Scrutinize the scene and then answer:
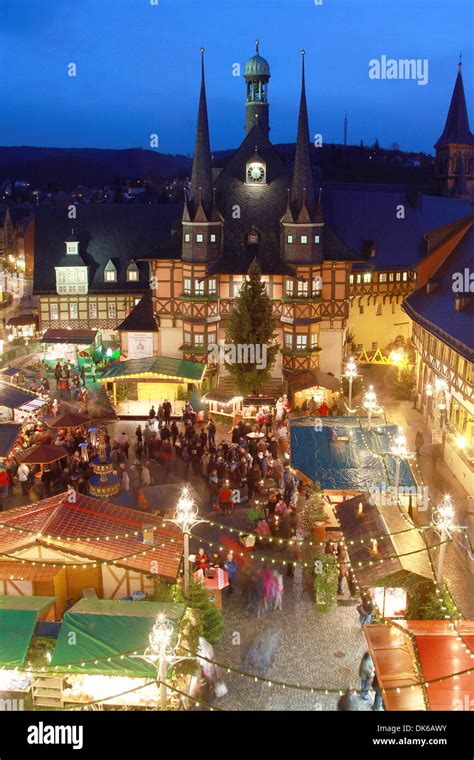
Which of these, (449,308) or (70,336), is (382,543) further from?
(70,336)

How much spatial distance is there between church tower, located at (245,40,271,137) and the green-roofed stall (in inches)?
559

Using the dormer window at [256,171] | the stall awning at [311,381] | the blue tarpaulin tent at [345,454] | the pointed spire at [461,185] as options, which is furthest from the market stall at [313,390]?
the pointed spire at [461,185]

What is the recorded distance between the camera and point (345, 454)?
22.5m

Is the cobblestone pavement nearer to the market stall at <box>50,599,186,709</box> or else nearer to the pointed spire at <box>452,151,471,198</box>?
the market stall at <box>50,599,186,709</box>

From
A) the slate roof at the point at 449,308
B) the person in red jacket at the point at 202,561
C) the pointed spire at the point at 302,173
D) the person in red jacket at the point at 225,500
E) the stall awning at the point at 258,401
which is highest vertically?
the pointed spire at the point at 302,173

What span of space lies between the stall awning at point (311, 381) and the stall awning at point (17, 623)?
18244 mm

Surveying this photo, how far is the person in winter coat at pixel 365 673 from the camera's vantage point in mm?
14102

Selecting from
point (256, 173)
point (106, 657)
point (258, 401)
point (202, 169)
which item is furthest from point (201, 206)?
point (106, 657)

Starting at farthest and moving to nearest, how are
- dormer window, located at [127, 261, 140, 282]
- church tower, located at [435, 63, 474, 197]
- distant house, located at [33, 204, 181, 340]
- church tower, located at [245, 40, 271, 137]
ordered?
church tower, located at [435, 63, 474, 197], dormer window, located at [127, 261, 140, 282], distant house, located at [33, 204, 181, 340], church tower, located at [245, 40, 271, 137]

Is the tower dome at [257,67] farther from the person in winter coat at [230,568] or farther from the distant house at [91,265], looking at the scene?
the person in winter coat at [230,568]

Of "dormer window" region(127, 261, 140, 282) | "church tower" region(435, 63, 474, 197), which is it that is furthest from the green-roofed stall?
"church tower" region(435, 63, 474, 197)

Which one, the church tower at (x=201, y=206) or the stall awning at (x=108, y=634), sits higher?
the church tower at (x=201, y=206)

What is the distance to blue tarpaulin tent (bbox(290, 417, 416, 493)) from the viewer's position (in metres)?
21.0

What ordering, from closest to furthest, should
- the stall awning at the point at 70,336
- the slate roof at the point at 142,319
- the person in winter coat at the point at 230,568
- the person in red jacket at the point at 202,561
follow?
1. the person in red jacket at the point at 202,561
2. the person in winter coat at the point at 230,568
3. the slate roof at the point at 142,319
4. the stall awning at the point at 70,336
